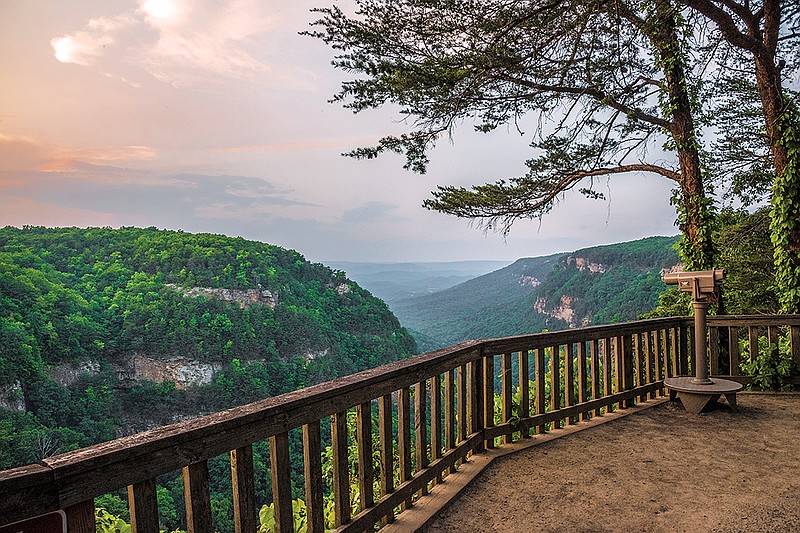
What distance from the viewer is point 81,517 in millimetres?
1325

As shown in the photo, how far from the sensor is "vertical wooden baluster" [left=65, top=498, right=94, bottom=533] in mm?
1304

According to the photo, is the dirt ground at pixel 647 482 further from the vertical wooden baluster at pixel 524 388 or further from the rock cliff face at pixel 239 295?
the rock cliff face at pixel 239 295

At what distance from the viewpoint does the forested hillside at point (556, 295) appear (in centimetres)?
3444

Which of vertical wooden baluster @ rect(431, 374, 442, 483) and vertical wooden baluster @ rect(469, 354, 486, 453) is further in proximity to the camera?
vertical wooden baluster @ rect(469, 354, 486, 453)

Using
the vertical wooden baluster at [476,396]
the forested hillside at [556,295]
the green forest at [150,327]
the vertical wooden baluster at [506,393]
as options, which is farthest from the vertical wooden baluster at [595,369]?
the green forest at [150,327]

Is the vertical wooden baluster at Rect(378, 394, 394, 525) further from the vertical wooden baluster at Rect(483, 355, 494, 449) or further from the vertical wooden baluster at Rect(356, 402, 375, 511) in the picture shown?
the vertical wooden baluster at Rect(483, 355, 494, 449)

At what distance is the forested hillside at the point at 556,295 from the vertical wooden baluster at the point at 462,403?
2132 centimetres

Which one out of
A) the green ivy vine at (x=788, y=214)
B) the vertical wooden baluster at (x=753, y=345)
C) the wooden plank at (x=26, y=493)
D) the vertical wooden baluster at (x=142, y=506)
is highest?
the green ivy vine at (x=788, y=214)

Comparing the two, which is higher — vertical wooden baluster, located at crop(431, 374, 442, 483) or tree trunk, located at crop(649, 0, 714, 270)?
tree trunk, located at crop(649, 0, 714, 270)

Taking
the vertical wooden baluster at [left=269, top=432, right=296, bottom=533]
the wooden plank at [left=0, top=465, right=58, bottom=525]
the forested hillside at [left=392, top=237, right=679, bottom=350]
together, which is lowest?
the forested hillside at [left=392, top=237, right=679, bottom=350]

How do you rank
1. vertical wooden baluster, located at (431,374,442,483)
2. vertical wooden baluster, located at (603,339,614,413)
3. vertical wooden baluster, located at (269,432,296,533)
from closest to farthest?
1. vertical wooden baluster, located at (269,432,296,533)
2. vertical wooden baluster, located at (431,374,442,483)
3. vertical wooden baluster, located at (603,339,614,413)

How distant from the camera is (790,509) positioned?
288 cm

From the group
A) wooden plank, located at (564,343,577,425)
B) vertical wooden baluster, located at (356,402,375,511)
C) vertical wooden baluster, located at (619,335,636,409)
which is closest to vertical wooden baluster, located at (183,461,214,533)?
vertical wooden baluster, located at (356,402,375,511)

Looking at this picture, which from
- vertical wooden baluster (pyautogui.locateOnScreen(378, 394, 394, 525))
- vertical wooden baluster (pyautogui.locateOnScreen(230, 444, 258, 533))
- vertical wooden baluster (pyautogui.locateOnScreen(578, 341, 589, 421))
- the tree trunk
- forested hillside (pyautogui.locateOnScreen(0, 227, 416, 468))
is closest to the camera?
vertical wooden baluster (pyautogui.locateOnScreen(230, 444, 258, 533))
